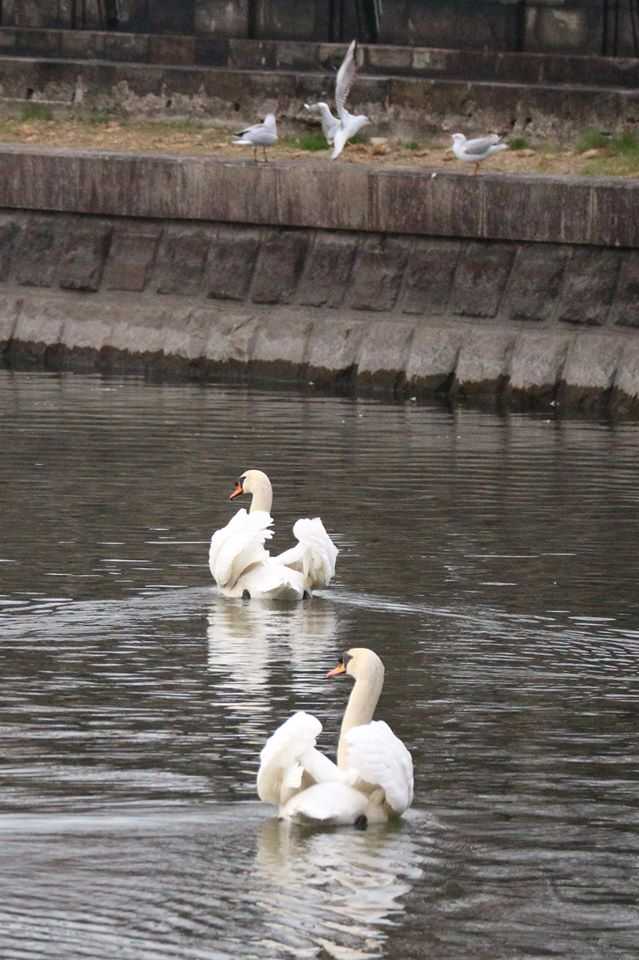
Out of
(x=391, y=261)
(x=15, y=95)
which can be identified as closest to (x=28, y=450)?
(x=391, y=261)

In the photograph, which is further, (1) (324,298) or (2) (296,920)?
(1) (324,298)

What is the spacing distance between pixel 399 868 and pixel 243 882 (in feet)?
1.58

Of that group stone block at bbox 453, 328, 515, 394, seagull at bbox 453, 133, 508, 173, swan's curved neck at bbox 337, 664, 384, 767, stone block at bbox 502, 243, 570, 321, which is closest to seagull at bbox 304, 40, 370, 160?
seagull at bbox 453, 133, 508, 173

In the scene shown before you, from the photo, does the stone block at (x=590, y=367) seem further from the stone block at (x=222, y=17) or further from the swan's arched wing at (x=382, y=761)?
the swan's arched wing at (x=382, y=761)

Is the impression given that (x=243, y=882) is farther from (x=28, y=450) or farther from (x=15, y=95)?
(x=15, y=95)

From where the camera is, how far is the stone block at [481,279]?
859 inches

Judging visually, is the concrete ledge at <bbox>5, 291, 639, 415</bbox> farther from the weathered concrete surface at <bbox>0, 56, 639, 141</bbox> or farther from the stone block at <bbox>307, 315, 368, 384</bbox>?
the weathered concrete surface at <bbox>0, 56, 639, 141</bbox>

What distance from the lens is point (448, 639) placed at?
11.4 metres

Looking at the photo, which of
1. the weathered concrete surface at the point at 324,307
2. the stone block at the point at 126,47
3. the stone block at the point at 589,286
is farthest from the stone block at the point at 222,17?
the stone block at the point at 589,286

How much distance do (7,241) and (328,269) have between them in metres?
3.52

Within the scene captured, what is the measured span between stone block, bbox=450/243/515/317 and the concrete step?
414 centimetres

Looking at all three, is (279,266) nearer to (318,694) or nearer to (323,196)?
(323,196)

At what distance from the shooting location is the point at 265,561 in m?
12.1

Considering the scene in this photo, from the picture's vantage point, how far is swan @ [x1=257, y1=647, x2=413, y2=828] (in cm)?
790
